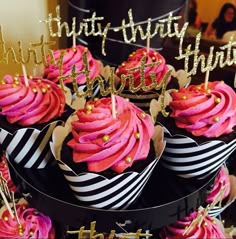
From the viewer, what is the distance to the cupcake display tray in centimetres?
93

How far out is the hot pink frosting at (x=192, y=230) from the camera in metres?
1.13

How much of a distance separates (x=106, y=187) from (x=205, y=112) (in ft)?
0.94

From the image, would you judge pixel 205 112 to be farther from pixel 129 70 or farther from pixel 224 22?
pixel 224 22

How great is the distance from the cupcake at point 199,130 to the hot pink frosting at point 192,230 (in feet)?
0.55

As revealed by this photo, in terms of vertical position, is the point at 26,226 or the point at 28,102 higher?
the point at 28,102

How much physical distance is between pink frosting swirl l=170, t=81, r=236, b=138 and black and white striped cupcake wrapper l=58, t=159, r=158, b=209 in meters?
0.14

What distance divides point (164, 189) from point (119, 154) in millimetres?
170

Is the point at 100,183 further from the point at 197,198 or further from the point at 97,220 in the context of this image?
the point at 197,198

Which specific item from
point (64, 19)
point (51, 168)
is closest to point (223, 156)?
point (51, 168)

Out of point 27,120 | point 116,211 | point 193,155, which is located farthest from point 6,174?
point 193,155

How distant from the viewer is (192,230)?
44.4 inches

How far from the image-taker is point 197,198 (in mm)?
1000

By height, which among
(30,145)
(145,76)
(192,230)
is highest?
(145,76)

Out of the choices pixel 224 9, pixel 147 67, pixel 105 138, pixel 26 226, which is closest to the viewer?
pixel 105 138
